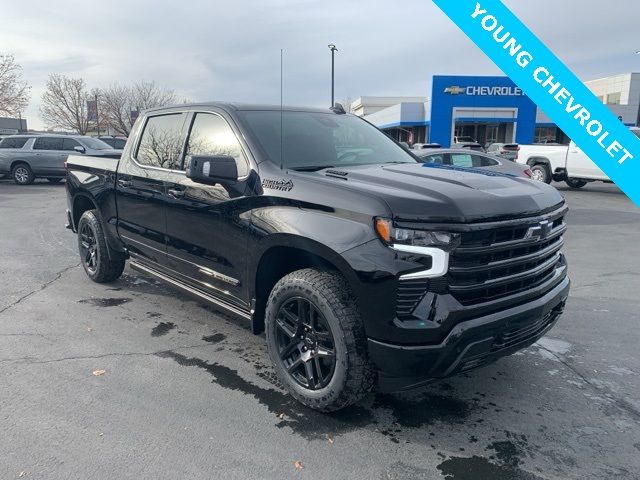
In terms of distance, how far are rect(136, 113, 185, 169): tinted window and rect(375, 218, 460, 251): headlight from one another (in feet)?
7.52

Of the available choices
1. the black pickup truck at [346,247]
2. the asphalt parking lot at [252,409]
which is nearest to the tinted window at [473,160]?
the asphalt parking lot at [252,409]

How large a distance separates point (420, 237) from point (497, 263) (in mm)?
513

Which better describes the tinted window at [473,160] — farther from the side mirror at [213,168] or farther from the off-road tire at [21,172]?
the off-road tire at [21,172]

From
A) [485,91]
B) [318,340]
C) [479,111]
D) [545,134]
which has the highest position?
[485,91]

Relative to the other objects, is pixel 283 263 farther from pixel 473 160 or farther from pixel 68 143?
pixel 68 143

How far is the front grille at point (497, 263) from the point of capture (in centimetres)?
269

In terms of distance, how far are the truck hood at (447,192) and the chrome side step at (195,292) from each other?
1197 millimetres

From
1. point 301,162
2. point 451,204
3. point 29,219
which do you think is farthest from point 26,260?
point 451,204

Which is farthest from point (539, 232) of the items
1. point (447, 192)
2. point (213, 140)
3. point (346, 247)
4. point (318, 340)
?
point (213, 140)

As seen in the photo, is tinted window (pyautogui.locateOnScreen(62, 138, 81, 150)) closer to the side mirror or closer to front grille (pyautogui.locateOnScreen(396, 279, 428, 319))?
the side mirror

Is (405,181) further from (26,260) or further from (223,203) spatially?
(26,260)

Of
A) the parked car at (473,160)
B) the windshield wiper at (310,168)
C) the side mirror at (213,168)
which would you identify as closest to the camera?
the side mirror at (213,168)

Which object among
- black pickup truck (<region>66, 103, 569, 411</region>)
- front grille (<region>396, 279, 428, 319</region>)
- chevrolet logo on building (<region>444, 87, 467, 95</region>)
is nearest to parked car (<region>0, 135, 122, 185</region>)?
black pickup truck (<region>66, 103, 569, 411</region>)

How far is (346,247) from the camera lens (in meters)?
2.80
